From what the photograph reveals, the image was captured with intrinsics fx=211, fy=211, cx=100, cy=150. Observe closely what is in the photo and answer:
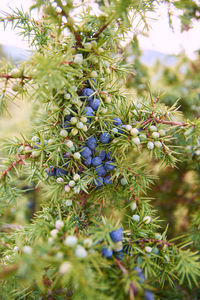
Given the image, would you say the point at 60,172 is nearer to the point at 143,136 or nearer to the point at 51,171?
the point at 51,171

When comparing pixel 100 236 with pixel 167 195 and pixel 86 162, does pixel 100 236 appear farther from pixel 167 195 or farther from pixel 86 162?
pixel 167 195

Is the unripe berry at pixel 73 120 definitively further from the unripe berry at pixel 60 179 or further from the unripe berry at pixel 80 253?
the unripe berry at pixel 80 253

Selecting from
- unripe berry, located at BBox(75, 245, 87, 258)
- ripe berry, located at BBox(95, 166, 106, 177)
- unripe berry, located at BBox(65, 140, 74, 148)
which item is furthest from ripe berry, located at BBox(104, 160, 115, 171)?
unripe berry, located at BBox(75, 245, 87, 258)

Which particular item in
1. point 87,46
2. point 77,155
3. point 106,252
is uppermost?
point 87,46

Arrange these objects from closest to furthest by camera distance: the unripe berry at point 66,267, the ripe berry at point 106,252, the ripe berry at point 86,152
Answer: the unripe berry at point 66,267, the ripe berry at point 106,252, the ripe berry at point 86,152

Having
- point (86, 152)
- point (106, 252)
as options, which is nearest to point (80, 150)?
point (86, 152)

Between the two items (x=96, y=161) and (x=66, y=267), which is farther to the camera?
(x=96, y=161)

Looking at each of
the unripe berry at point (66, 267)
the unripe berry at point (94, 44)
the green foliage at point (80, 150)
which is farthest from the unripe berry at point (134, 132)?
the unripe berry at point (66, 267)

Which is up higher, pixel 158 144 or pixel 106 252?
pixel 158 144

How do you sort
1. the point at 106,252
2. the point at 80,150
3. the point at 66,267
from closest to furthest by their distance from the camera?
1. the point at 66,267
2. the point at 106,252
3. the point at 80,150

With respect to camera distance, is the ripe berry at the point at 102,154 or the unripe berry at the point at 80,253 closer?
the unripe berry at the point at 80,253

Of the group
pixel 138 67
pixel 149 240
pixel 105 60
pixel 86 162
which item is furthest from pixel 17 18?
pixel 138 67
